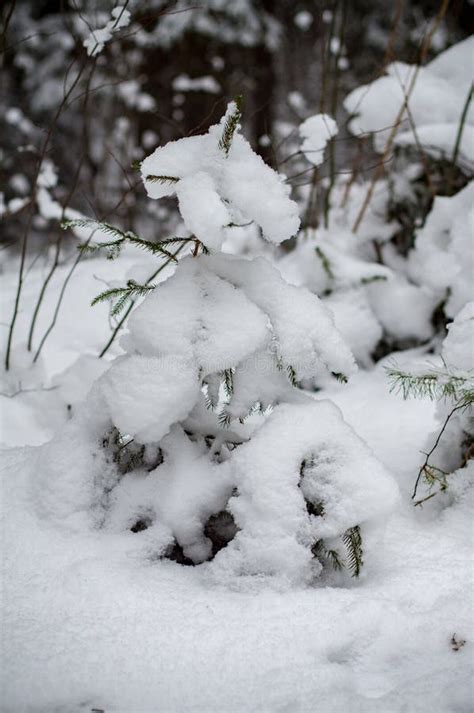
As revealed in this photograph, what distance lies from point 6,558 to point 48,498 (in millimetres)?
193

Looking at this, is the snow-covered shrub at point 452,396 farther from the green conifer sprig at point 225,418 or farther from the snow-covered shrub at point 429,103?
the snow-covered shrub at point 429,103

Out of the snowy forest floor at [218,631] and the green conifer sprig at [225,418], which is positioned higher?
the green conifer sprig at [225,418]

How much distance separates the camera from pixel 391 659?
132cm

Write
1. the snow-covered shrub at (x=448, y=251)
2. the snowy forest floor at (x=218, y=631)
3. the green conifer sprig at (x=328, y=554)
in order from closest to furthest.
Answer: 1. the snowy forest floor at (x=218, y=631)
2. the green conifer sprig at (x=328, y=554)
3. the snow-covered shrub at (x=448, y=251)

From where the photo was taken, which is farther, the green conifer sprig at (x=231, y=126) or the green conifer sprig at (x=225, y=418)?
the green conifer sprig at (x=225, y=418)

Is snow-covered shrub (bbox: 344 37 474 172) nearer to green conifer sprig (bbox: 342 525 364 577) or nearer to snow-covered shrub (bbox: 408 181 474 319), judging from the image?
snow-covered shrub (bbox: 408 181 474 319)

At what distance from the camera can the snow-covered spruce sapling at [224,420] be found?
4.87ft

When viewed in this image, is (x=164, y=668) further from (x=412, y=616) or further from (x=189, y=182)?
(x=189, y=182)

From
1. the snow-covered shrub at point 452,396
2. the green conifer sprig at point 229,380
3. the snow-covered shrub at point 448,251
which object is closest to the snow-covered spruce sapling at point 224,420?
the green conifer sprig at point 229,380

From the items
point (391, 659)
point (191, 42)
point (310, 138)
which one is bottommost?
point (391, 659)

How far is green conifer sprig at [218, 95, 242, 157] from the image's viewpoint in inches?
56.5

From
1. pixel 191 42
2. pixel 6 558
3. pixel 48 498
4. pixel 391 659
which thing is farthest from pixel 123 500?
pixel 191 42

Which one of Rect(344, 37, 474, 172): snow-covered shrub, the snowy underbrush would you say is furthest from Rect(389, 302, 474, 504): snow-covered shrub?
Rect(344, 37, 474, 172): snow-covered shrub

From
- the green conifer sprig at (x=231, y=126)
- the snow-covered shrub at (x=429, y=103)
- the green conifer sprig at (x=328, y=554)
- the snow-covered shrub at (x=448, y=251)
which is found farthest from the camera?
the snow-covered shrub at (x=429, y=103)
